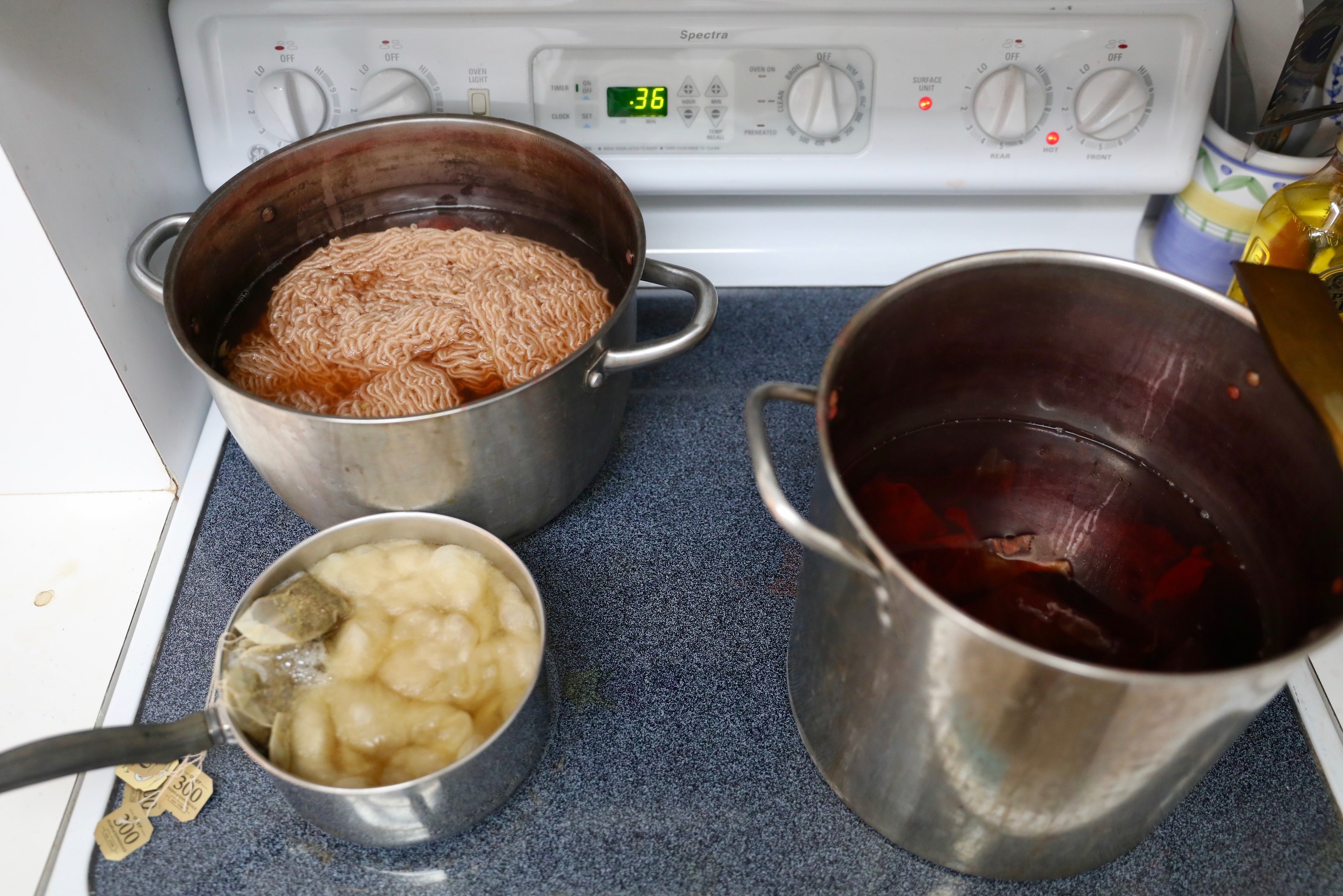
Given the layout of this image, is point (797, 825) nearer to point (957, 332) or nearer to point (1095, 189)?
point (957, 332)

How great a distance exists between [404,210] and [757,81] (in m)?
0.41

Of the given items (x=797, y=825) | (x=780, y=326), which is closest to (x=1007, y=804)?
(x=797, y=825)

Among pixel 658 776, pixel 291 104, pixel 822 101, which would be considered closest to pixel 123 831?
pixel 658 776

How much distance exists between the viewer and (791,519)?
1.89ft

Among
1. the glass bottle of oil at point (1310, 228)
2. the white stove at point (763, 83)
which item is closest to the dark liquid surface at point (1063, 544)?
the glass bottle of oil at point (1310, 228)

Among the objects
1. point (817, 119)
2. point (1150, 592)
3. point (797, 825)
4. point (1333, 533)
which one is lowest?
point (797, 825)

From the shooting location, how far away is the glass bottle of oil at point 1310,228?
0.91m

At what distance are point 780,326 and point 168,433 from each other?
687 mm

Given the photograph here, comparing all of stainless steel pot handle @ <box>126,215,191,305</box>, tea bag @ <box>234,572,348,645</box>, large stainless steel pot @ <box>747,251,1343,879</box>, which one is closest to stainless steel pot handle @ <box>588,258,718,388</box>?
large stainless steel pot @ <box>747,251,1343,879</box>

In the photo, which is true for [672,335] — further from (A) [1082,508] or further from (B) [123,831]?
(B) [123,831]

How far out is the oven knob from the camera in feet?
3.16

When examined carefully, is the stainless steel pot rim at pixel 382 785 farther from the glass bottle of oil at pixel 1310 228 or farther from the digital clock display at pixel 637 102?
the glass bottle of oil at pixel 1310 228

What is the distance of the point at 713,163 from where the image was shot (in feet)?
3.37

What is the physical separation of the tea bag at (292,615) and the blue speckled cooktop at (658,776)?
0.44 ft
